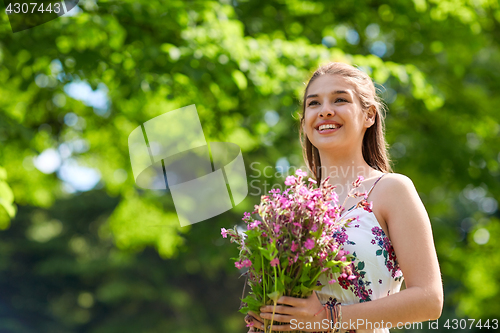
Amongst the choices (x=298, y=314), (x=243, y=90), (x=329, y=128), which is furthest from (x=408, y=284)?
(x=243, y=90)

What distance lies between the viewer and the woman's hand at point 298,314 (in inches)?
59.6

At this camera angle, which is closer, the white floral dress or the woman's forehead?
the white floral dress

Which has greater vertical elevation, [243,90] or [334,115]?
[334,115]

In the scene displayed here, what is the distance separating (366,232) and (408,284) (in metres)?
0.24

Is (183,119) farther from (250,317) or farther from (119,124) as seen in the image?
(250,317)

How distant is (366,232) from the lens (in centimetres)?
173

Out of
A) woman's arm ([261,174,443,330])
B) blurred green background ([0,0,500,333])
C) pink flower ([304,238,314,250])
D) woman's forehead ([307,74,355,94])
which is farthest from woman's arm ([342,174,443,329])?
blurred green background ([0,0,500,333])

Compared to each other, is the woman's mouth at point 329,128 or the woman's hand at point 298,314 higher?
the woman's mouth at point 329,128

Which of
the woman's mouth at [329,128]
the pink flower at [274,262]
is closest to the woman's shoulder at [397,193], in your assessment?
the woman's mouth at [329,128]

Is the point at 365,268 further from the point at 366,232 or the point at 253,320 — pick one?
the point at 253,320

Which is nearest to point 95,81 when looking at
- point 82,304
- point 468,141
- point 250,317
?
point 250,317

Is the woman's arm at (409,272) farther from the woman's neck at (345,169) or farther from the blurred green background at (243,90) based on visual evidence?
the blurred green background at (243,90)

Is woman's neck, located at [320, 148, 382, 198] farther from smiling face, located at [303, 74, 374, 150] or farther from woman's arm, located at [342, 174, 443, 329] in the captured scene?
A: woman's arm, located at [342, 174, 443, 329]

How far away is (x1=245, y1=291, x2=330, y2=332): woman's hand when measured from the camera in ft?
4.97
